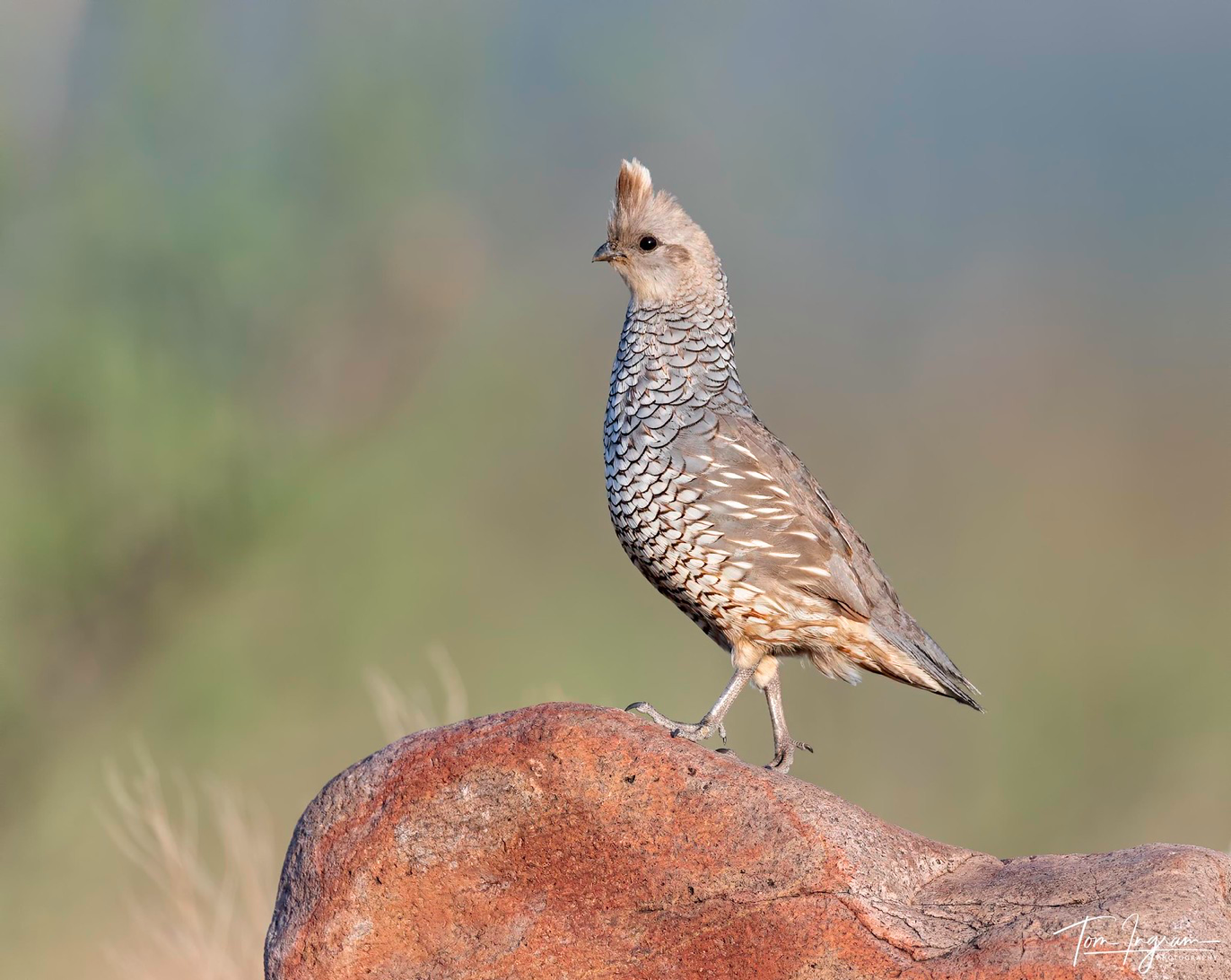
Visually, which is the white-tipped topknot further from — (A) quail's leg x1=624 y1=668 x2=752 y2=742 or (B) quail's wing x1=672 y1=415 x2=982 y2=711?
(A) quail's leg x1=624 y1=668 x2=752 y2=742

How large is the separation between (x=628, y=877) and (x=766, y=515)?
1656mm

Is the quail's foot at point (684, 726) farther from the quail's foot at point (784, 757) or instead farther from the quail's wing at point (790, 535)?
the quail's wing at point (790, 535)

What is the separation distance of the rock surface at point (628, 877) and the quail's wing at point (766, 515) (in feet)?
3.30

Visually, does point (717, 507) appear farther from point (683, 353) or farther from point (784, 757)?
point (784, 757)

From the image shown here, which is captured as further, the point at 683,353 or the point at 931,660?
the point at 683,353

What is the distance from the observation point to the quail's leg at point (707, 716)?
4.99 m

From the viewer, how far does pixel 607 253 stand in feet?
19.4

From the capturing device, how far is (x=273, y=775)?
12734 millimetres

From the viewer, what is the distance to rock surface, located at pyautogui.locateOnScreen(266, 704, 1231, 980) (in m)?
4.12

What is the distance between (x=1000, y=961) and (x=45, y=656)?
24.4 feet

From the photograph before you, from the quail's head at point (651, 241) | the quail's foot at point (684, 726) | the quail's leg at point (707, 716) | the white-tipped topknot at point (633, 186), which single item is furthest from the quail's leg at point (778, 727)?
the white-tipped topknot at point (633, 186)

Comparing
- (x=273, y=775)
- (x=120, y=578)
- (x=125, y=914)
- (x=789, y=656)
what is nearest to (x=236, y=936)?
(x=125, y=914)

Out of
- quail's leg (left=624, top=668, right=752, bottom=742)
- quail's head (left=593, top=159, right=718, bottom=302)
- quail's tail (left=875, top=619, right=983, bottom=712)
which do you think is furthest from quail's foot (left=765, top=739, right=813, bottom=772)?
quail's head (left=593, top=159, right=718, bottom=302)

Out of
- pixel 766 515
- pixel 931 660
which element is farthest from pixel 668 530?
pixel 931 660
